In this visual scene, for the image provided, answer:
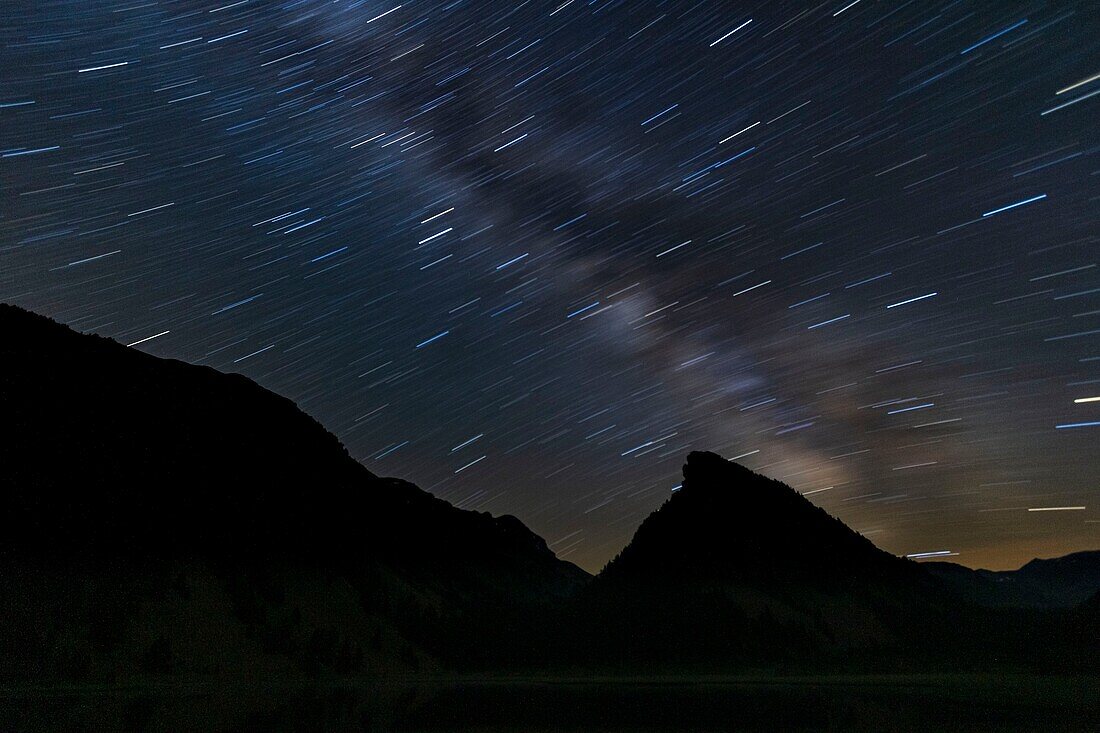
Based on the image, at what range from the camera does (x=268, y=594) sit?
545ft

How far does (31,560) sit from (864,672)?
168 m

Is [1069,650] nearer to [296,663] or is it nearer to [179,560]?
[296,663]

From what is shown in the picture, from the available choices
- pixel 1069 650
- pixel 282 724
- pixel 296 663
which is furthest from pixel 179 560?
pixel 1069 650

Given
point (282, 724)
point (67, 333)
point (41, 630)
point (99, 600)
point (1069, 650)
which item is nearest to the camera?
point (282, 724)

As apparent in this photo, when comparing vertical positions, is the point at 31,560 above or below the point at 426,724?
above

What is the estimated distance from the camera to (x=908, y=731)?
34875 millimetres

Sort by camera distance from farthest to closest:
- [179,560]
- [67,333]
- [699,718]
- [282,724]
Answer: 1. [67,333]
2. [179,560]
3. [699,718]
4. [282,724]

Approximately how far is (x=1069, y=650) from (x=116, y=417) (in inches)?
8017

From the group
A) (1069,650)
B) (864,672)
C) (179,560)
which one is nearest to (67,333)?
(179,560)

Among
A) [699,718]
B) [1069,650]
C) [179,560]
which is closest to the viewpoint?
[699,718]

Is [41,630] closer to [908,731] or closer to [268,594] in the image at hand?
[268,594]

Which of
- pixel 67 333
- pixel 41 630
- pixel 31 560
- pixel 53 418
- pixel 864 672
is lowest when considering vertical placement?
pixel 864 672

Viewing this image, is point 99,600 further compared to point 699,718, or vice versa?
point 99,600

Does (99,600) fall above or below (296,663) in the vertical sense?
above
